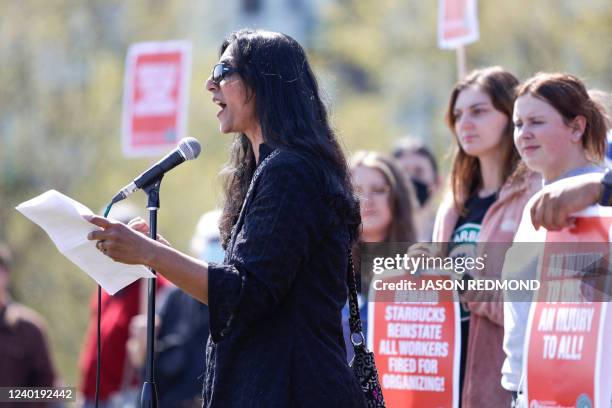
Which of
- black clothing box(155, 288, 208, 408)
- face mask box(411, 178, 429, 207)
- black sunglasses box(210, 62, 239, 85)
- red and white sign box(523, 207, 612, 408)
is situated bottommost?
black clothing box(155, 288, 208, 408)

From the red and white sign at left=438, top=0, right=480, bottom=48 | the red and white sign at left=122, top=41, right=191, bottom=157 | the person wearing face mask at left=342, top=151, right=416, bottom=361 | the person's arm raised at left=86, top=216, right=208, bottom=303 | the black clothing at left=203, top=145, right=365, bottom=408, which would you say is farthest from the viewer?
the red and white sign at left=122, top=41, right=191, bottom=157

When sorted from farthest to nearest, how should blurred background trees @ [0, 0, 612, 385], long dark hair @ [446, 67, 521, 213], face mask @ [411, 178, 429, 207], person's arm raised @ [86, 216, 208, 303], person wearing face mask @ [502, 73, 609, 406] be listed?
blurred background trees @ [0, 0, 612, 385] < face mask @ [411, 178, 429, 207] < long dark hair @ [446, 67, 521, 213] < person wearing face mask @ [502, 73, 609, 406] < person's arm raised @ [86, 216, 208, 303]

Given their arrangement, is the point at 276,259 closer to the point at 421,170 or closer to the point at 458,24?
the point at 458,24

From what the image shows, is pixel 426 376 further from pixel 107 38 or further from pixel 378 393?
pixel 107 38

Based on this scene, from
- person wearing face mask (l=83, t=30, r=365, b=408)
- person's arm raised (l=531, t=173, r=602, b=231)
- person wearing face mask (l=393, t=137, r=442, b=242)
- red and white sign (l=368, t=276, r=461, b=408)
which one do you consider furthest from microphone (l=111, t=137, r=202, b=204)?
person wearing face mask (l=393, t=137, r=442, b=242)

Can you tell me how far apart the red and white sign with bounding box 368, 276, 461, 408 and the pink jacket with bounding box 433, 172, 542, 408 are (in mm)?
81

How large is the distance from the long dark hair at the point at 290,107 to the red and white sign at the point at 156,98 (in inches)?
218

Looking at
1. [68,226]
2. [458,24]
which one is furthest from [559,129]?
[458,24]

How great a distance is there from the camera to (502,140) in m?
5.55

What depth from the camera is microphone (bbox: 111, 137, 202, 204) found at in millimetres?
3975

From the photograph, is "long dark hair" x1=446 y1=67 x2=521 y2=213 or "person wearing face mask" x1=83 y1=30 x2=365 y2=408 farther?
"long dark hair" x1=446 y1=67 x2=521 y2=213

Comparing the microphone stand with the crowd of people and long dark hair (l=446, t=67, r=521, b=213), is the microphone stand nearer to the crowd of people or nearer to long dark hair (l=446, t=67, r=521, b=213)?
the crowd of people

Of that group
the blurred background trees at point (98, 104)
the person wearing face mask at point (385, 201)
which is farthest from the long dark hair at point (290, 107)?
the blurred background trees at point (98, 104)

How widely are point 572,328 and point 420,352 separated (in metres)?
1.24
